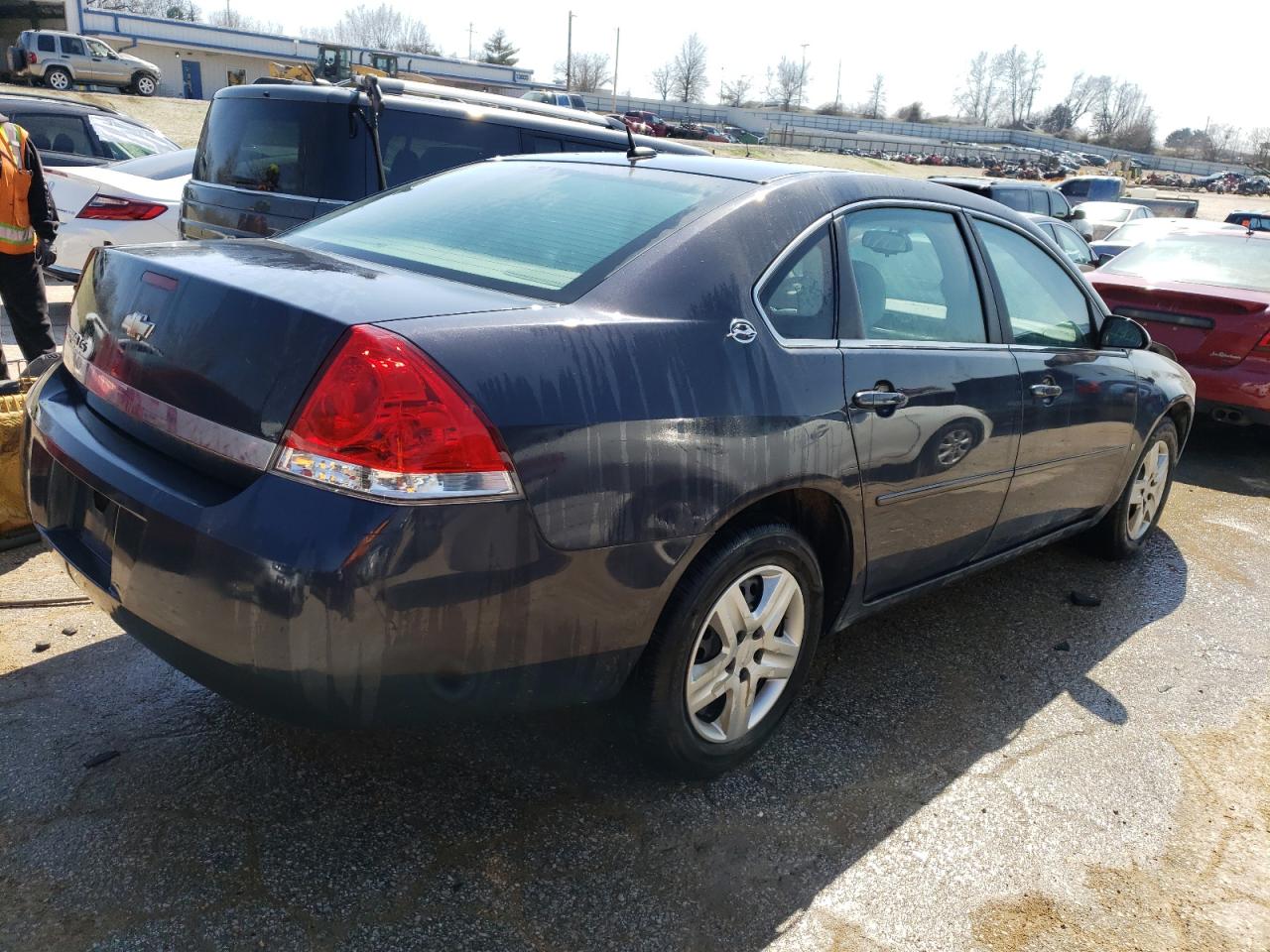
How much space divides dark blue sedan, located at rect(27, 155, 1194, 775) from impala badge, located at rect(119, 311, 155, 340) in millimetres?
10

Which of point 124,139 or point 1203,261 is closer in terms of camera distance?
point 1203,261

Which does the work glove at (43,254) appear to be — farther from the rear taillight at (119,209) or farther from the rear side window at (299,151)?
the rear taillight at (119,209)

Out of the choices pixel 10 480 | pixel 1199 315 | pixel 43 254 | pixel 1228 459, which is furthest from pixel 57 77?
pixel 1228 459

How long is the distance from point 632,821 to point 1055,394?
7.04 feet

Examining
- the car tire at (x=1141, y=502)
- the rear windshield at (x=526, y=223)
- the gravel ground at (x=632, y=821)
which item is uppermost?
the rear windshield at (x=526, y=223)

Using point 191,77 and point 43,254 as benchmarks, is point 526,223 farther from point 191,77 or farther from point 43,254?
point 191,77

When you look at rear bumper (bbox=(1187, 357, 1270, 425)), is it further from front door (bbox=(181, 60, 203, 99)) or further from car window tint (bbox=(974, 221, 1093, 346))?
front door (bbox=(181, 60, 203, 99))

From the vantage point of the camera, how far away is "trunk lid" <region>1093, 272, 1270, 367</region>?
21.2ft

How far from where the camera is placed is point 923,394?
299cm

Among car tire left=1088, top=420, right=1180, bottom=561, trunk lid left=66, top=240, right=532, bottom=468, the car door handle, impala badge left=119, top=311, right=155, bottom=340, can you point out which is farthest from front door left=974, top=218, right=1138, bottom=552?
impala badge left=119, top=311, right=155, bottom=340

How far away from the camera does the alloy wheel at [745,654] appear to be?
2619 millimetres

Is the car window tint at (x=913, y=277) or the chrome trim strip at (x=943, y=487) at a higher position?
the car window tint at (x=913, y=277)

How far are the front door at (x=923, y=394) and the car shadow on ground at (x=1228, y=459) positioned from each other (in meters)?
3.77

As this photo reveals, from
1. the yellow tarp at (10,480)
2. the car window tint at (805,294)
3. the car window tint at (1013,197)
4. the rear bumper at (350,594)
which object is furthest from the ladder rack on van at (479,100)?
the car window tint at (1013,197)
